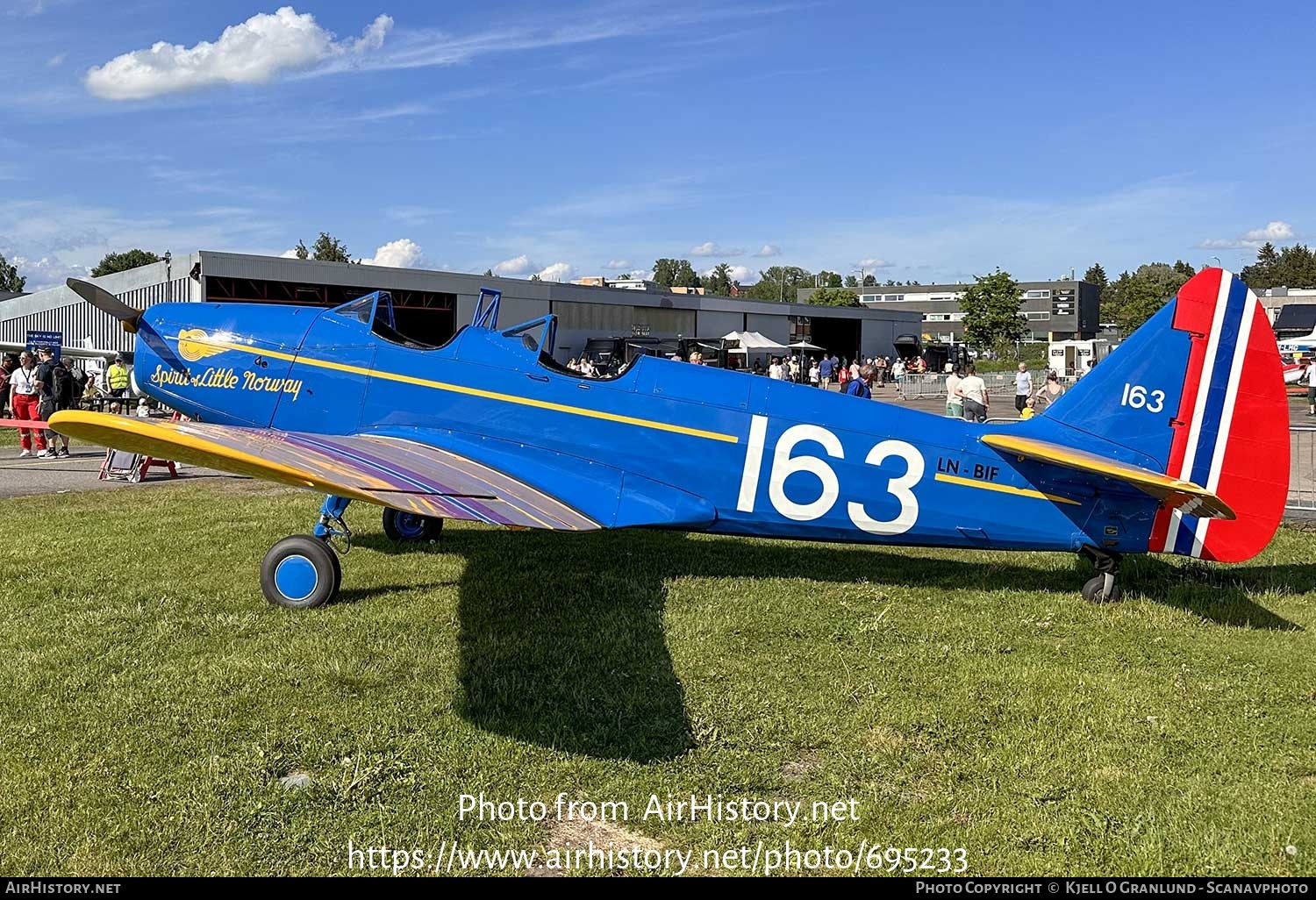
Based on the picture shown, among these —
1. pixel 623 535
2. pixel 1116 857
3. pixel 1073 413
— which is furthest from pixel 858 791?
pixel 623 535

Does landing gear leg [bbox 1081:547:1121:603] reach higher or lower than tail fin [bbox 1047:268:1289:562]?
lower

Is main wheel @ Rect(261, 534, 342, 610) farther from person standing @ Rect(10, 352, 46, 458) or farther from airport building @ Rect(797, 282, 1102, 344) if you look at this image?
airport building @ Rect(797, 282, 1102, 344)

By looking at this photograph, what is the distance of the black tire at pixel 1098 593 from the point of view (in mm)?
6508

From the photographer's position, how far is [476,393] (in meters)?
6.85

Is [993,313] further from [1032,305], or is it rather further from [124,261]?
[124,261]

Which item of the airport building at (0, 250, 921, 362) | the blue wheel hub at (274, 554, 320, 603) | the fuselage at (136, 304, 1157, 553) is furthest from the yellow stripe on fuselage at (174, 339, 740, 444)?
the airport building at (0, 250, 921, 362)

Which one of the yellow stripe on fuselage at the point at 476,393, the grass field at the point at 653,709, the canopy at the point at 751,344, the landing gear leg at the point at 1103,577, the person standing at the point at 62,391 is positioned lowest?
the grass field at the point at 653,709

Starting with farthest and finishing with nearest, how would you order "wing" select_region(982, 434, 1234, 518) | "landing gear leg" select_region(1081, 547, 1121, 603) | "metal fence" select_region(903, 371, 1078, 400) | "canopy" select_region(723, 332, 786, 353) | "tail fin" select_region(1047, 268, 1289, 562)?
1. "canopy" select_region(723, 332, 786, 353)
2. "metal fence" select_region(903, 371, 1078, 400)
3. "landing gear leg" select_region(1081, 547, 1121, 603)
4. "tail fin" select_region(1047, 268, 1289, 562)
5. "wing" select_region(982, 434, 1234, 518)

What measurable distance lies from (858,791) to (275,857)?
2.25 meters

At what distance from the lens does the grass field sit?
3.46 metres

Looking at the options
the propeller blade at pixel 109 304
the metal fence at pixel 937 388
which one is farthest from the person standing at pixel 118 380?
the metal fence at pixel 937 388

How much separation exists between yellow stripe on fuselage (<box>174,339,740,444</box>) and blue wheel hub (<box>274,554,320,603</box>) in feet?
5.16

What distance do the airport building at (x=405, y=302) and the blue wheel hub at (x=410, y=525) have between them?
248 inches

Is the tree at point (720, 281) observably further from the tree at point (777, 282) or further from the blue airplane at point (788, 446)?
the blue airplane at point (788, 446)
